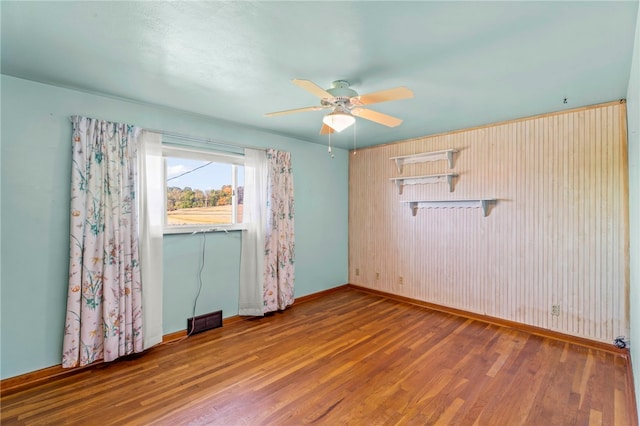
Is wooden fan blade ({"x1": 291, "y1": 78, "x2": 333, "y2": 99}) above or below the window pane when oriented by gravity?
above

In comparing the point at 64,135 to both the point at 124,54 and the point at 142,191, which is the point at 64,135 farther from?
the point at 124,54

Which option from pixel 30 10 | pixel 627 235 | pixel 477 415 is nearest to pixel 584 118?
pixel 627 235

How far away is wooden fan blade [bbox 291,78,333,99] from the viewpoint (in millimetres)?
1845

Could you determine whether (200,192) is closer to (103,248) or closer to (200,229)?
(200,229)

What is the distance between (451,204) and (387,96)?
247 centimetres

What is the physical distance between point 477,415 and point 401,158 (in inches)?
130

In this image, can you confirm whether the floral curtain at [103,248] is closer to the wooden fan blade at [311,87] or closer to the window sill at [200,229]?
the window sill at [200,229]

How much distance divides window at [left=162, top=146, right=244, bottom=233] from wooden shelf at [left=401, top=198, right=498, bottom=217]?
2.52 meters

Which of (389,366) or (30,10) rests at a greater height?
(30,10)

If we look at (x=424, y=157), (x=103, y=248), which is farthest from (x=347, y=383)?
(x=424, y=157)

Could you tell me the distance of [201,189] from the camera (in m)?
3.54

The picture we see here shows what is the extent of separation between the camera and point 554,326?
10.5 ft

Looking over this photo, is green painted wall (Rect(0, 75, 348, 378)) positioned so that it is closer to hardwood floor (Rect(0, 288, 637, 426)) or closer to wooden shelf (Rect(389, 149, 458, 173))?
hardwood floor (Rect(0, 288, 637, 426))

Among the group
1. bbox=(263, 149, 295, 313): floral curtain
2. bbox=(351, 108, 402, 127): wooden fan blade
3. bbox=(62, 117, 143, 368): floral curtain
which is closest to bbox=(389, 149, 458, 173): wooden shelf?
bbox=(263, 149, 295, 313): floral curtain
